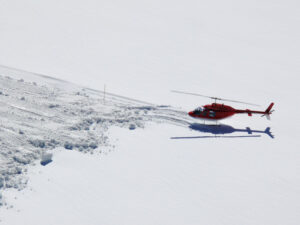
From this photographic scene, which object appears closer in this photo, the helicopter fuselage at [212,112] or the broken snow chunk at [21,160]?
the broken snow chunk at [21,160]

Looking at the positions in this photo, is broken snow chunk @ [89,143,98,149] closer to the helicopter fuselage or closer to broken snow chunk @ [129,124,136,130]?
broken snow chunk @ [129,124,136,130]

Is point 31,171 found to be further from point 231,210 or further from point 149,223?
point 231,210

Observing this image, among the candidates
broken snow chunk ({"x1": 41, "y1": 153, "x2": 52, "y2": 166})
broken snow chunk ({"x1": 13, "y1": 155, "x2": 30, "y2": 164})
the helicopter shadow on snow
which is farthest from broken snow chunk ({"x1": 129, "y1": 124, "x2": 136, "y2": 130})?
broken snow chunk ({"x1": 13, "y1": 155, "x2": 30, "y2": 164})

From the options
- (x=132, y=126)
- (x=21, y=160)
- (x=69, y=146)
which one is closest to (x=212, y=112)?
(x=132, y=126)

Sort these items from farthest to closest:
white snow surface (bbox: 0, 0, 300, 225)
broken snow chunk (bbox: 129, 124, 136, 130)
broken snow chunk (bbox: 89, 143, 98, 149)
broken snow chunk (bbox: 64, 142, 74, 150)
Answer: broken snow chunk (bbox: 129, 124, 136, 130) < broken snow chunk (bbox: 89, 143, 98, 149) < broken snow chunk (bbox: 64, 142, 74, 150) < white snow surface (bbox: 0, 0, 300, 225)

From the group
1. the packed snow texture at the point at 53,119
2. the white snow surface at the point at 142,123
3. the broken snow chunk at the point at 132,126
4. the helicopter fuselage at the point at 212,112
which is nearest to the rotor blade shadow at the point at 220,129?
the white snow surface at the point at 142,123

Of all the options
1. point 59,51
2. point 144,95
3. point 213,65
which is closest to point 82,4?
point 59,51

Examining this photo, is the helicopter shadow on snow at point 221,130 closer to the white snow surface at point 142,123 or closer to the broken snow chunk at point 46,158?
the white snow surface at point 142,123

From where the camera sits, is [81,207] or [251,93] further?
[251,93]
